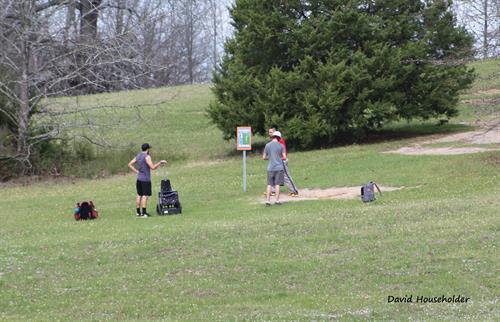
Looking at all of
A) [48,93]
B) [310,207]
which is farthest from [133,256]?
[48,93]

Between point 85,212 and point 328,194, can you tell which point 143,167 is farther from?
point 328,194

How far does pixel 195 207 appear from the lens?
67.5 feet

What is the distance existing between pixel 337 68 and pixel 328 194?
11039mm

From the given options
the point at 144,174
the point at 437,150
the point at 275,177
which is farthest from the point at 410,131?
the point at 144,174

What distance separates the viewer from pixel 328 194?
21.3m

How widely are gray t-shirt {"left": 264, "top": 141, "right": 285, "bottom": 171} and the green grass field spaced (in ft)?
3.40

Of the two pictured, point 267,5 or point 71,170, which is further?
point 267,5

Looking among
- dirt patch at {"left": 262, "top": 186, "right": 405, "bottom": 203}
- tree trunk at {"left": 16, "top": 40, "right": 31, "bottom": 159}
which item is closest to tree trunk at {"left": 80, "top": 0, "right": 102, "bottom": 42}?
Result: tree trunk at {"left": 16, "top": 40, "right": 31, "bottom": 159}

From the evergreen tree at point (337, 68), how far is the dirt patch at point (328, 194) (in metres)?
9.54

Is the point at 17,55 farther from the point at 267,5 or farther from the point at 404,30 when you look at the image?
the point at 404,30

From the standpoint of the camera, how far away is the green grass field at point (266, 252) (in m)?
9.91

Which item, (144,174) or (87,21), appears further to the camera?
(87,21)

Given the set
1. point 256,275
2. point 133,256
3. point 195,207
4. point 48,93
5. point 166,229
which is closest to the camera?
point 256,275

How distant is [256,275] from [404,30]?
919 inches
